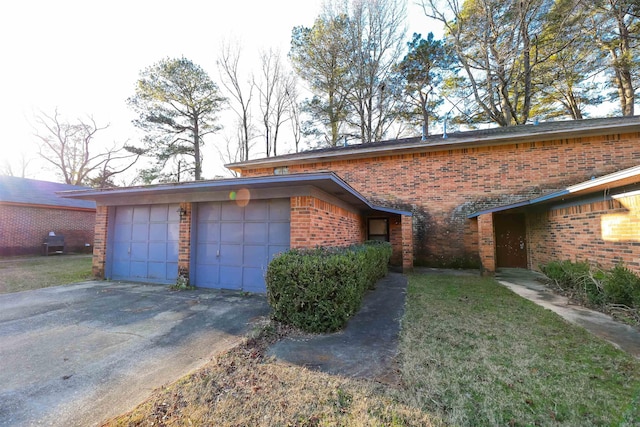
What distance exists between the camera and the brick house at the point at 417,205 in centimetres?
571

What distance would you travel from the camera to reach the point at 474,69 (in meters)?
16.8

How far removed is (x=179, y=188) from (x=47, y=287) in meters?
4.52

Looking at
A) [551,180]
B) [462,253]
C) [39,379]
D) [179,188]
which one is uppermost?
[551,180]

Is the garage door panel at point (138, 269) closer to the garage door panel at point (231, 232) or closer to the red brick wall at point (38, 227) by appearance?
the garage door panel at point (231, 232)

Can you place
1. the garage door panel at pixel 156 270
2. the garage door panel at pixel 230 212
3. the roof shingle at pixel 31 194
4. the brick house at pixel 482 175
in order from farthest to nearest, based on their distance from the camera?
1. the roof shingle at pixel 31 194
2. the brick house at pixel 482 175
3. the garage door panel at pixel 156 270
4. the garage door panel at pixel 230 212

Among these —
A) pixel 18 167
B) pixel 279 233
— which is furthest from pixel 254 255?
pixel 18 167

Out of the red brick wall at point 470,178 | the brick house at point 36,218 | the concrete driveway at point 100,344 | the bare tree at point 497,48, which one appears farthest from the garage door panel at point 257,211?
the bare tree at point 497,48

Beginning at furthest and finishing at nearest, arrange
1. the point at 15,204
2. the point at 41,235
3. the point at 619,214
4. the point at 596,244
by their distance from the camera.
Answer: the point at 41,235 < the point at 15,204 < the point at 596,244 < the point at 619,214

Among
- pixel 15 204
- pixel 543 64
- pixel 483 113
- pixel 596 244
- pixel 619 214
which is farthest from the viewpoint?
pixel 483 113

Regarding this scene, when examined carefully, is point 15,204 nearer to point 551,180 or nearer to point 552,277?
point 552,277

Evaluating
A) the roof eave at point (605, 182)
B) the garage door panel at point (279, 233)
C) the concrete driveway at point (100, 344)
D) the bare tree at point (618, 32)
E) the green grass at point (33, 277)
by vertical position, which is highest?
the bare tree at point (618, 32)

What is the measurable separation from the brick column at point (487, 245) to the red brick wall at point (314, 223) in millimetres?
4875

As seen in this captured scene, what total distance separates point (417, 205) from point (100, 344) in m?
10.4

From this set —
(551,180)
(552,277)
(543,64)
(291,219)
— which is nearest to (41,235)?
(291,219)
